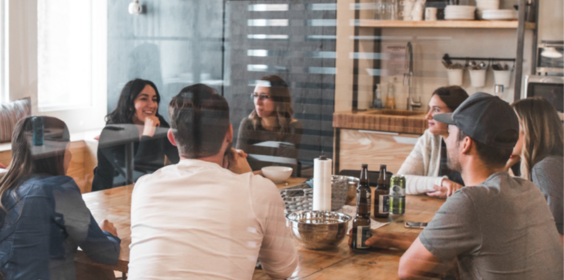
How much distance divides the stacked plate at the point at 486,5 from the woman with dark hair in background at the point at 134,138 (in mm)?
502

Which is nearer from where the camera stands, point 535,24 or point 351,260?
point 535,24

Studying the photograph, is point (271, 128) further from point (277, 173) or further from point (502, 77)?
point (502, 77)

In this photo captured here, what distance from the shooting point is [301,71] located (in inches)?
Result: 29.2

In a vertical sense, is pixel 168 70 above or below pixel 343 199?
above

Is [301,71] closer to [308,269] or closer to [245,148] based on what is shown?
[245,148]

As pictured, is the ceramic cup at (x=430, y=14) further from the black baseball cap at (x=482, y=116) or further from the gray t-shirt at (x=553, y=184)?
the gray t-shirt at (x=553, y=184)

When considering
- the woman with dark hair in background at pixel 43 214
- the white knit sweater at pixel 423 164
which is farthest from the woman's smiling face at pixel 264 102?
the woman with dark hair in background at pixel 43 214

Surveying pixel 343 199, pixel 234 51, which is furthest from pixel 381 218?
pixel 234 51

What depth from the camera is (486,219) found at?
0.84m

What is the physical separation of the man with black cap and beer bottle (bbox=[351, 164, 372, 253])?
24mm

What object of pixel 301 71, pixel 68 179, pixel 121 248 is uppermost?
pixel 301 71

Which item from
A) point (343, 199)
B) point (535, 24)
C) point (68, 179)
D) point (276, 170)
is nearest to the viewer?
point (535, 24)

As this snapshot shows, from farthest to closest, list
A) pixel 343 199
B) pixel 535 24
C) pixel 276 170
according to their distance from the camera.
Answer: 1. pixel 343 199
2. pixel 276 170
3. pixel 535 24

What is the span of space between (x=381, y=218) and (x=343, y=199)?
0.12 metres
